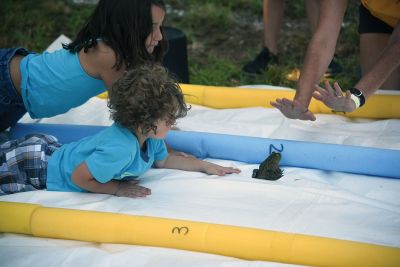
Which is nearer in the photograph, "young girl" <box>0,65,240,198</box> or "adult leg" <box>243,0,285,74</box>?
"young girl" <box>0,65,240,198</box>

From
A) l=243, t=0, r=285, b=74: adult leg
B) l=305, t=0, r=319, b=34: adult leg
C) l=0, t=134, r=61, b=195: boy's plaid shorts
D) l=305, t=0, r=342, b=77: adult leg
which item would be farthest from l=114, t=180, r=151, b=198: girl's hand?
l=243, t=0, r=285, b=74: adult leg

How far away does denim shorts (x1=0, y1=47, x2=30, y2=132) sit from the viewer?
255 cm

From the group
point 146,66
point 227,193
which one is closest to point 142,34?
point 146,66

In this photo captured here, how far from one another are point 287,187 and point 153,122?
21.3 inches

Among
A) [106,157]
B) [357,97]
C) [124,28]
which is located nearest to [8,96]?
[124,28]

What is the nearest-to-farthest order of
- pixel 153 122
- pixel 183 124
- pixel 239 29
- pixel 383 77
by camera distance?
pixel 153 122
pixel 383 77
pixel 183 124
pixel 239 29

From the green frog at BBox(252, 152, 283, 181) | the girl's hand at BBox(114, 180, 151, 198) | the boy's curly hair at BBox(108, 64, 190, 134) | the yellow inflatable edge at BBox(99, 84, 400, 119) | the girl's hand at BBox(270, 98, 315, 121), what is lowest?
the girl's hand at BBox(114, 180, 151, 198)

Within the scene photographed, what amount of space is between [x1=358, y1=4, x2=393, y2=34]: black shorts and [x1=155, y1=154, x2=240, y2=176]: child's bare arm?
1.18 metres

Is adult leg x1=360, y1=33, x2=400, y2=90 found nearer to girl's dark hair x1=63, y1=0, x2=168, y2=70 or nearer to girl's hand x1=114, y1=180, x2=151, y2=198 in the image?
girl's dark hair x1=63, y1=0, x2=168, y2=70

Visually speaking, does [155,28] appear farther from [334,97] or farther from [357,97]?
[357,97]

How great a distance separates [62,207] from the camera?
2.08m

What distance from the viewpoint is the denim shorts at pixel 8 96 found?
101 inches

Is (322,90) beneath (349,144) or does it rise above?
above

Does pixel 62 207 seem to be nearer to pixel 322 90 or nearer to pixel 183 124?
pixel 183 124
